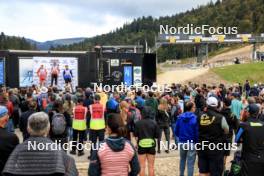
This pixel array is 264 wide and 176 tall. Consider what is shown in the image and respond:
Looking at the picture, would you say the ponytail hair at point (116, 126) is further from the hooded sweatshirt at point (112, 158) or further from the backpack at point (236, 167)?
the backpack at point (236, 167)

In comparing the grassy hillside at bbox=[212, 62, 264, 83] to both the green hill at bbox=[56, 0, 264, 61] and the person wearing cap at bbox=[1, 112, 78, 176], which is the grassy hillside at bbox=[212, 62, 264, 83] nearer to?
the person wearing cap at bbox=[1, 112, 78, 176]

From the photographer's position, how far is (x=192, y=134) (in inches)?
301

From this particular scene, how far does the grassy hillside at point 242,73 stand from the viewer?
44656 mm

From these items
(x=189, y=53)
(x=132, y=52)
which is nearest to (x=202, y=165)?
(x=132, y=52)

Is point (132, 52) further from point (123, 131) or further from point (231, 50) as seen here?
point (231, 50)

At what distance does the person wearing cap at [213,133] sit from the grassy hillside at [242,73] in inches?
1480

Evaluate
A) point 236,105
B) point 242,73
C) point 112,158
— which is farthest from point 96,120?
point 242,73

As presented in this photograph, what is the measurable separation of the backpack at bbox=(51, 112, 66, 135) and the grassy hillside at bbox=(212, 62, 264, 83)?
37.0m

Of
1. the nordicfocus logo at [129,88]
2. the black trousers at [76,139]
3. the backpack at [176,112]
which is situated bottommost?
the black trousers at [76,139]

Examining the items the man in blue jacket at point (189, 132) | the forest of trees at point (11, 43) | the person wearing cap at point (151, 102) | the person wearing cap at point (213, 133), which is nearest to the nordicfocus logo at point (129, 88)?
the person wearing cap at point (151, 102)

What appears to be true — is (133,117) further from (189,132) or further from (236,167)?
(236,167)

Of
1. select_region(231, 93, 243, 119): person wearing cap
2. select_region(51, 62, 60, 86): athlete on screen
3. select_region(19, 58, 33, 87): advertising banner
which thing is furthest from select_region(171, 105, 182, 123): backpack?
select_region(19, 58, 33, 87): advertising banner

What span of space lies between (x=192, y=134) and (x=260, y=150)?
174 cm

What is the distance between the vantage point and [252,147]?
6090mm
